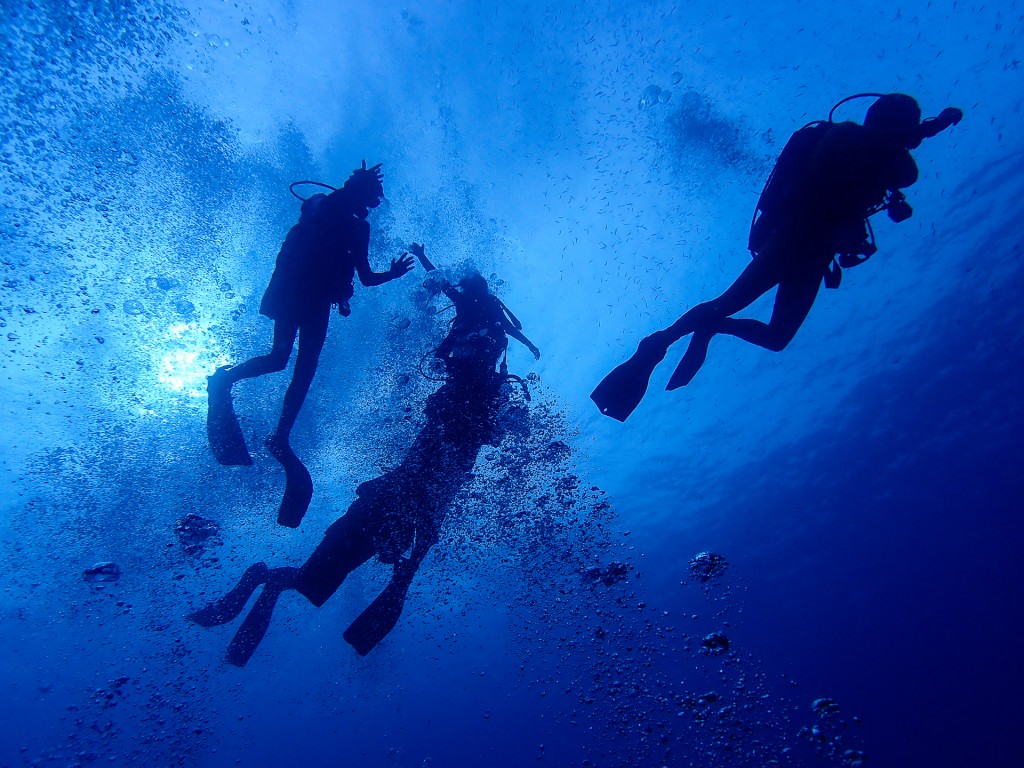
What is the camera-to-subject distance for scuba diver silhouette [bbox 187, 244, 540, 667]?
5480 mm

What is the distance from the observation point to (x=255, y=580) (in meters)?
6.32

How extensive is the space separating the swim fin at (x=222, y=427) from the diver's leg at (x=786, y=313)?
5.42m

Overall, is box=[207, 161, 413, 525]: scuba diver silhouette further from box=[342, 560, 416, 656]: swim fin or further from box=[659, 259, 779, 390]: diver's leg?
box=[659, 259, 779, 390]: diver's leg

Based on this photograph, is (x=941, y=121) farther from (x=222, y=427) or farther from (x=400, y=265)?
(x=222, y=427)

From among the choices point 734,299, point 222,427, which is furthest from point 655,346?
point 222,427

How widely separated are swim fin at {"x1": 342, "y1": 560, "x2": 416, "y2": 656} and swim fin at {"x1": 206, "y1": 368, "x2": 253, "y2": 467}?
2.20m

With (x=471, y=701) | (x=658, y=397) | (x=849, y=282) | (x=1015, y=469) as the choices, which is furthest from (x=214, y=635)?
(x=1015, y=469)

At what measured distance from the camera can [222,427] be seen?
17.2 feet

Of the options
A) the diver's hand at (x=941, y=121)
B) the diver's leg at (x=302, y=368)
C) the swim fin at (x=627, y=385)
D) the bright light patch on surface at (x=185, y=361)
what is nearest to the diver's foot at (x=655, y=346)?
the swim fin at (x=627, y=385)

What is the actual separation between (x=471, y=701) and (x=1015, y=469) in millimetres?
43394

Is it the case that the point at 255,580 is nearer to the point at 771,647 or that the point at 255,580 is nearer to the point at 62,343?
the point at 62,343

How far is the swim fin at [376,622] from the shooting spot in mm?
5023

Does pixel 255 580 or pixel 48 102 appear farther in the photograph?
pixel 48 102

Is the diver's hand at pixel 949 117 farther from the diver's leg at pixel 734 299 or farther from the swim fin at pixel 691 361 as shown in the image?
the swim fin at pixel 691 361
